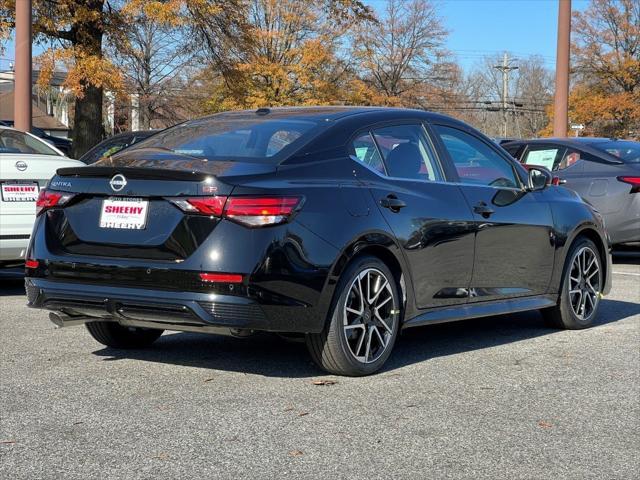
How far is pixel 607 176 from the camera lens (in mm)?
12102

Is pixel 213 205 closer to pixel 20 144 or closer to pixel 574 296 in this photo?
pixel 574 296

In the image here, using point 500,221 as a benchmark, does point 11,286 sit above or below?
below

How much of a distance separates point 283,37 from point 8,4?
82.9ft

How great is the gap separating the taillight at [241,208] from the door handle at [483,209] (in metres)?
1.83

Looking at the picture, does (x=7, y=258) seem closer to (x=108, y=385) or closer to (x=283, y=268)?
(x=108, y=385)

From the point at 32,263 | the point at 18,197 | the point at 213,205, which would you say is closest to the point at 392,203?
the point at 213,205

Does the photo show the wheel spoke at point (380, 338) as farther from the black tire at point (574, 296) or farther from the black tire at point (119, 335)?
the black tire at point (574, 296)

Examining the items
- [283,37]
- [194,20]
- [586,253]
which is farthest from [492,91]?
[586,253]

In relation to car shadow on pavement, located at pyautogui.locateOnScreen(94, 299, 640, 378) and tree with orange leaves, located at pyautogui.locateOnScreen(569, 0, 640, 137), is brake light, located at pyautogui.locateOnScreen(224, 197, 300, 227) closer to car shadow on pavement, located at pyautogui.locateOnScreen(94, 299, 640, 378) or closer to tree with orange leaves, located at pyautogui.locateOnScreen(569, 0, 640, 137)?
car shadow on pavement, located at pyautogui.locateOnScreen(94, 299, 640, 378)

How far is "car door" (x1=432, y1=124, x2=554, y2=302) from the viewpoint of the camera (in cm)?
637

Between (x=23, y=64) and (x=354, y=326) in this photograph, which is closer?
(x=354, y=326)

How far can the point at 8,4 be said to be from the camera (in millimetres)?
21438

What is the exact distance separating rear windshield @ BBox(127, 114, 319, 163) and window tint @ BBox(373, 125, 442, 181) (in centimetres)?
49

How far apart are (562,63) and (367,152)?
14901 mm
